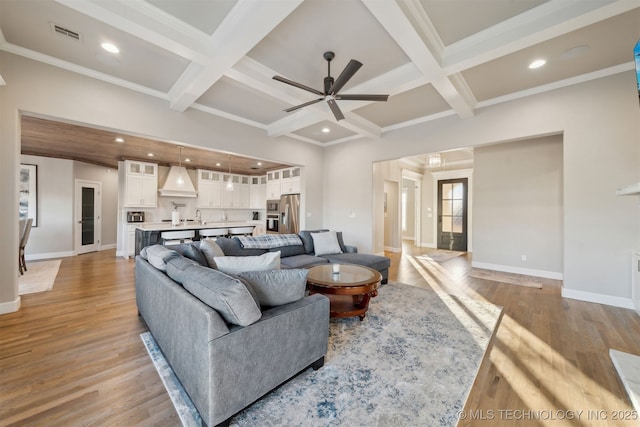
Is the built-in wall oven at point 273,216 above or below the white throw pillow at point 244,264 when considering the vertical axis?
above

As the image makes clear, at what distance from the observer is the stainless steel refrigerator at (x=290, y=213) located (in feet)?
22.8

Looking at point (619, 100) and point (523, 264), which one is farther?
point (523, 264)

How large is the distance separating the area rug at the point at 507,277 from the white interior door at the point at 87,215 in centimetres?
990

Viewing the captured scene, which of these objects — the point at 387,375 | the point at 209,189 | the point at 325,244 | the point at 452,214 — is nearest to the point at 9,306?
the point at 325,244

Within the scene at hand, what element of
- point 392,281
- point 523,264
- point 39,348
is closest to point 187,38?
point 39,348

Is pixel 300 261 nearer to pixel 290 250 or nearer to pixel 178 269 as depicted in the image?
pixel 290 250

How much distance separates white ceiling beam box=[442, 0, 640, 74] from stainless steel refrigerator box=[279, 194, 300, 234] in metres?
4.90

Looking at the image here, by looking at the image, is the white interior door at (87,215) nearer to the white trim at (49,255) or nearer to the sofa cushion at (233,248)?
the white trim at (49,255)

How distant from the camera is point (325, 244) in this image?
4.45 m

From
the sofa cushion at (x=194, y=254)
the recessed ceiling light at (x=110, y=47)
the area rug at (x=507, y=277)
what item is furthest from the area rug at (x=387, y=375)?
the recessed ceiling light at (x=110, y=47)

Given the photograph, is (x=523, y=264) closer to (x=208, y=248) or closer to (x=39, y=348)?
(x=208, y=248)

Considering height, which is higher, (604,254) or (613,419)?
(604,254)

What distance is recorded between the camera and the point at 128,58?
2902mm

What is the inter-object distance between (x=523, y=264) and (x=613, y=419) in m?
4.12
